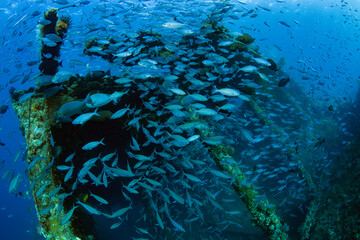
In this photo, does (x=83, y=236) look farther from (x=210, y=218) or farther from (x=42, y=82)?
(x=210, y=218)

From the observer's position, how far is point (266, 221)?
4730 millimetres

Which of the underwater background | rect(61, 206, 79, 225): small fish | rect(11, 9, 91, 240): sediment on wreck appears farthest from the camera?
the underwater background

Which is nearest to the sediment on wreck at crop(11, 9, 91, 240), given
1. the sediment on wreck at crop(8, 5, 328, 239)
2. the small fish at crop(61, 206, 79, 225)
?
the sediment on wreck at crop(8, 5, 328, 239)

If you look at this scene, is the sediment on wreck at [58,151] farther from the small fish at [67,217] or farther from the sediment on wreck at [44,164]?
the small fish at [67,217]

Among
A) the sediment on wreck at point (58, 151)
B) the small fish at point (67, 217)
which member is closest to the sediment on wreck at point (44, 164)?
the sediment on wreck at point (58, 151)

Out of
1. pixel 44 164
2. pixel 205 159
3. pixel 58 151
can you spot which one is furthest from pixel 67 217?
pixel 205 159

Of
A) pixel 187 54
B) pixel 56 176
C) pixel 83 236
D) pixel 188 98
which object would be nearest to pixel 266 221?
pixel 188 98

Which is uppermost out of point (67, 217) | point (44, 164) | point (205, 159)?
point (44, 164)

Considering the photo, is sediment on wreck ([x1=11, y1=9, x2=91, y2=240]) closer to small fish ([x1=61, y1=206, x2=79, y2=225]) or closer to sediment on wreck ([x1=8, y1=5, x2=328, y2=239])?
sediment on wreck ([x1=8, y1=5, x2=328, y2=239])

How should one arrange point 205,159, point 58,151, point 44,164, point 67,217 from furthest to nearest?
point 205,159 → point 58,151 → point 44,164 → point 67,217

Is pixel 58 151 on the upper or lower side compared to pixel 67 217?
upper

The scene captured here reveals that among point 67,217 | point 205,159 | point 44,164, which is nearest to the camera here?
point 67,217

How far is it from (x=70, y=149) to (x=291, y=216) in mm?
8740

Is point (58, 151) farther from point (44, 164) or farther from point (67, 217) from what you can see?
point (67, 217)
